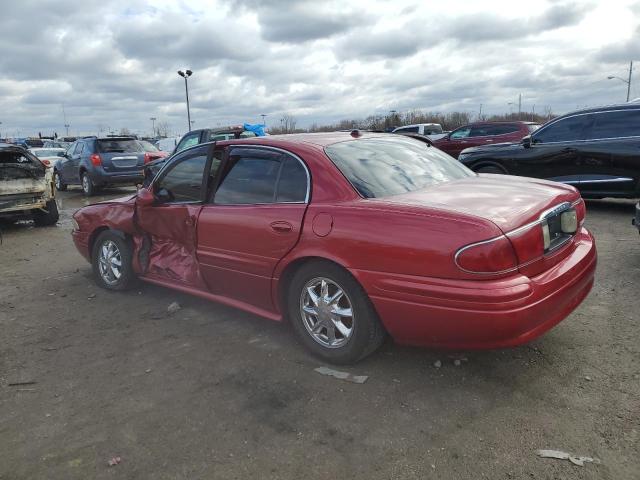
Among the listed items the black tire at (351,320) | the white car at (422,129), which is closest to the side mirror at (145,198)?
the black tire at (351,320)

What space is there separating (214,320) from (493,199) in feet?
8.23

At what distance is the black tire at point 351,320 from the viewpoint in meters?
3.23

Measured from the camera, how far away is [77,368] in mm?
3703

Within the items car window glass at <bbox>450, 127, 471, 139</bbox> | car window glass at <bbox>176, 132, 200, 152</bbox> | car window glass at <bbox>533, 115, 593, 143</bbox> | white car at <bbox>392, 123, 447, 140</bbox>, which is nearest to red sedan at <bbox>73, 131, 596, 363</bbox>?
car window glass at <bbox>533, 115, 593, 143</bbox>

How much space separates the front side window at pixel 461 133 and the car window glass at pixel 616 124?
24.3ft

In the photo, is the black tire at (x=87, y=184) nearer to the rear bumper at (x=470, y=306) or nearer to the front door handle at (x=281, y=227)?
the front door handle at (x=281, y=227)

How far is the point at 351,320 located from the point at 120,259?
9.65 feet

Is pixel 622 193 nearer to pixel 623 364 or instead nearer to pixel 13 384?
pixel 623 364

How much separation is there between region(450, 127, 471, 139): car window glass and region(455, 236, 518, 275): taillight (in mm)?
13629

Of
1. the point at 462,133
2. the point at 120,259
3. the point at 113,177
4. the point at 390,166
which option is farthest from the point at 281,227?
the point at 462,133

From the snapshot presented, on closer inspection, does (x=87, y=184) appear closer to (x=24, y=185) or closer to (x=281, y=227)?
(x=24, y=185)

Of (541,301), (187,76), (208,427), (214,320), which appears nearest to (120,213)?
(214,320)

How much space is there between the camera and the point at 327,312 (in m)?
3.43

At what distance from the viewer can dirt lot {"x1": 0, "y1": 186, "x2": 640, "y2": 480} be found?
8.30 ft
